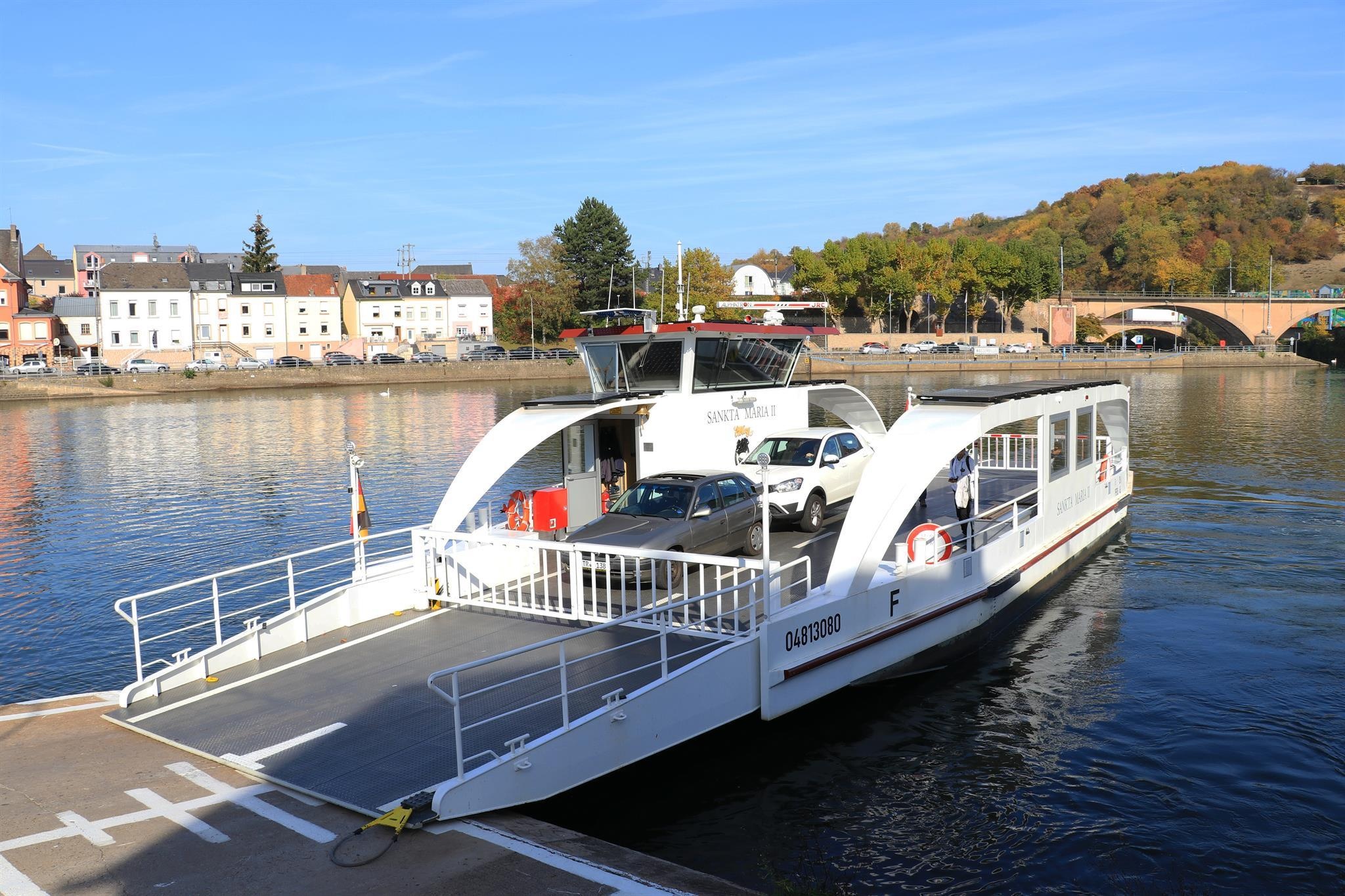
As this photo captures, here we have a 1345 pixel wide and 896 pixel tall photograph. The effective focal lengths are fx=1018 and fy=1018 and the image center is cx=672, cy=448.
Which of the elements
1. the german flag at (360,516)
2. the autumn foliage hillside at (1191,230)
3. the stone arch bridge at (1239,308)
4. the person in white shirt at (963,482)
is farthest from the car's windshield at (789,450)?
the autumn foliage hillside at (1191,230)

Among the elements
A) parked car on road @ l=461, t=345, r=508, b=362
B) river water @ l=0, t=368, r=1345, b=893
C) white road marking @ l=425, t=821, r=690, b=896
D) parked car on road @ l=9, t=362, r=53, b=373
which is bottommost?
river water @ l=0, t=368, r=1345, b=893

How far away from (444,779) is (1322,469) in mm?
33172

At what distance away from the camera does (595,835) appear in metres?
9.97

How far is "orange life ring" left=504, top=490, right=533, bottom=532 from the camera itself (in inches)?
625

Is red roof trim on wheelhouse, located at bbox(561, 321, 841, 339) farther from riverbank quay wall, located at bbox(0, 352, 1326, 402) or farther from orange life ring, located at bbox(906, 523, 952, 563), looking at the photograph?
riverbank quay wall, located at bbox(0, 352, 1326, 402)

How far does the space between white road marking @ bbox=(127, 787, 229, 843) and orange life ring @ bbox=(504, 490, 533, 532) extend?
25.1 feet

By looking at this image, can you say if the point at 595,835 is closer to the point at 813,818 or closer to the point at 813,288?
the point at 813,818

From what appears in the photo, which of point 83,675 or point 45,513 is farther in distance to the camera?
point 45,513

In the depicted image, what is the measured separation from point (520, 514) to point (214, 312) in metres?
94.5

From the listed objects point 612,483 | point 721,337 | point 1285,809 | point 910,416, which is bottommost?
point 1285,809

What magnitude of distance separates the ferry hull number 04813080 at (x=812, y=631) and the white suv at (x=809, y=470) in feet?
15.8

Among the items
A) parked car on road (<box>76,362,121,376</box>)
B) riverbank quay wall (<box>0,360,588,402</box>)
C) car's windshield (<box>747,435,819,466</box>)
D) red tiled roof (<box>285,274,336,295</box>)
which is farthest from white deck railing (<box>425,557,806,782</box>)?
red tiled roof (<box>285,274,336,295</box>)

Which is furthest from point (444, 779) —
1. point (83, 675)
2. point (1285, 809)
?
point (83, 675)

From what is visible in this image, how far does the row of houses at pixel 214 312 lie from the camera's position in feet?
311
